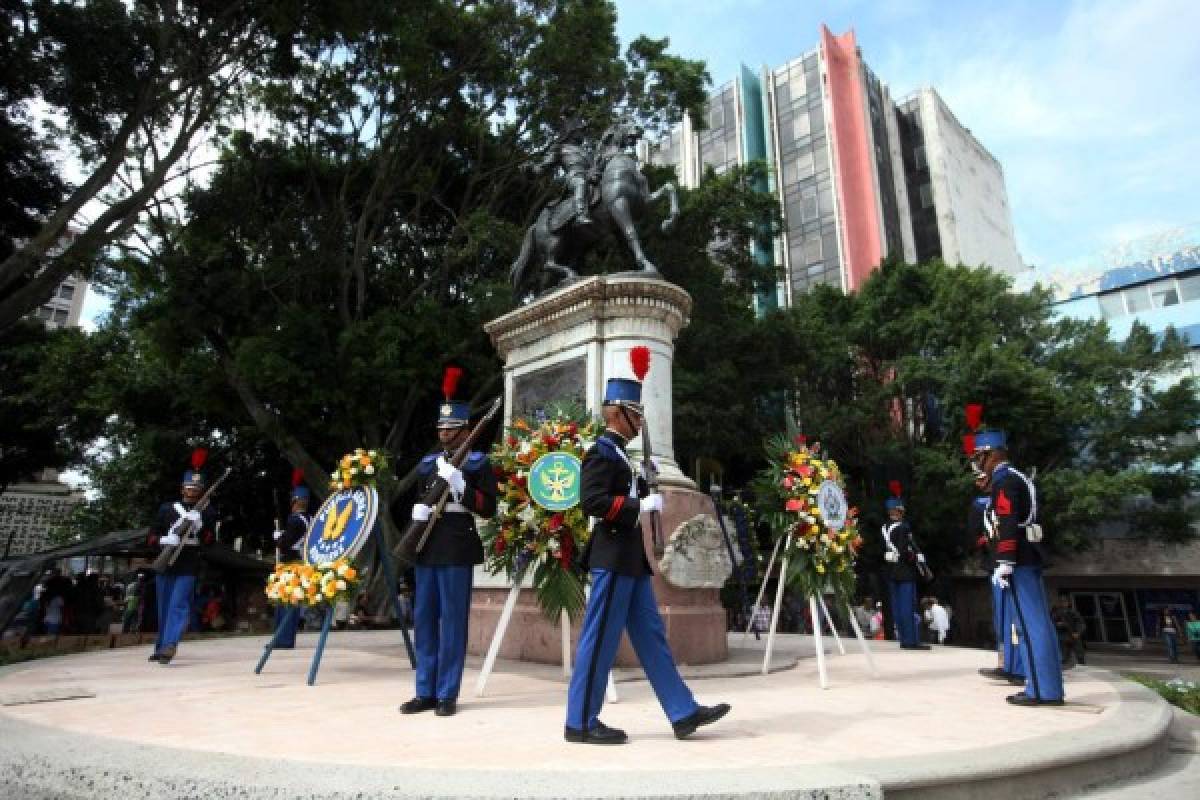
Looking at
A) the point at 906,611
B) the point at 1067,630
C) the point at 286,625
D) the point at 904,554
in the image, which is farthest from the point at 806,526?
the point at 1067,630

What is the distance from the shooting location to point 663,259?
64.0 feet

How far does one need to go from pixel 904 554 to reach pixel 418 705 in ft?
26.5

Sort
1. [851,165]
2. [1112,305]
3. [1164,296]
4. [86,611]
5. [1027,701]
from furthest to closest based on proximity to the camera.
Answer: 1. [851,165]
2. [1112,305]
3. [1164,296]
4. [86,611]
5. [1027,701]

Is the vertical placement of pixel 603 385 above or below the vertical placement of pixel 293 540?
above

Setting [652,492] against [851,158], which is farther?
[851,158]

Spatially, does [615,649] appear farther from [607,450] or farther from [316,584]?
[316,584]

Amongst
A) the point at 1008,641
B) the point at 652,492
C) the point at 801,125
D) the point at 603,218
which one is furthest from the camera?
the point at 801,125

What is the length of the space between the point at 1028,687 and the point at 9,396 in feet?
106

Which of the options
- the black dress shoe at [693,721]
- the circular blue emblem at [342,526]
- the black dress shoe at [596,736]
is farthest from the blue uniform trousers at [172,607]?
the black dress shoe at [693,721]

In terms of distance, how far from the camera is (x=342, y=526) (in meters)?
6.87

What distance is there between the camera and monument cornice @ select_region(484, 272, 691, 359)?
29.3ft

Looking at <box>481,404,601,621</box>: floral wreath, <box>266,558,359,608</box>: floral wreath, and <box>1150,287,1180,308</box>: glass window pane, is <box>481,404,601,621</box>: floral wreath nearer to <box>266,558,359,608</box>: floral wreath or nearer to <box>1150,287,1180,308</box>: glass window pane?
<box>266,558,359,608</box>: floral wreath

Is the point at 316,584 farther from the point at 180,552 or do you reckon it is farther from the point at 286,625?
the point at 180,552

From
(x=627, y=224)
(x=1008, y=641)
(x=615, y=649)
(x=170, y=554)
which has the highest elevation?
(x=627, y=224)
